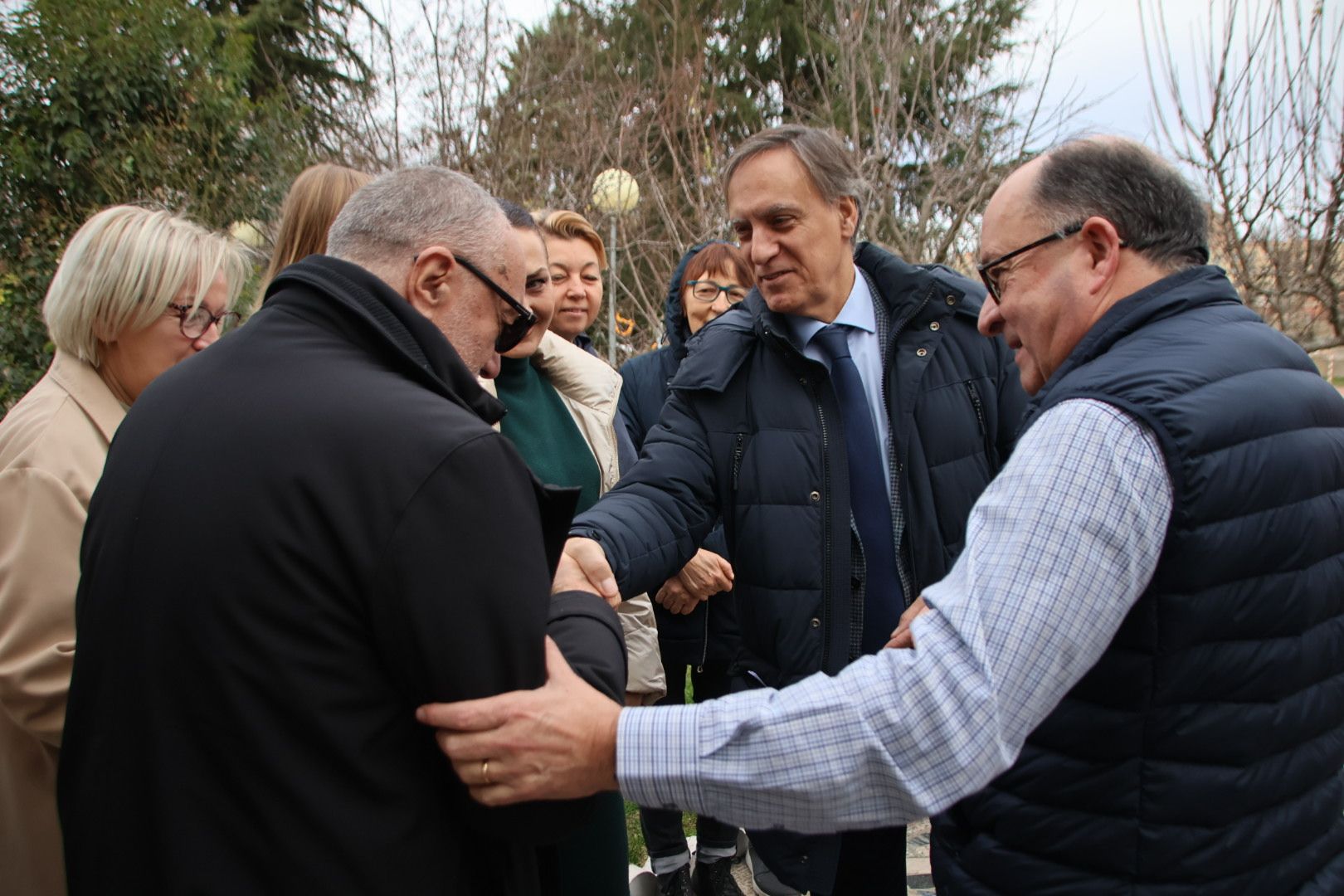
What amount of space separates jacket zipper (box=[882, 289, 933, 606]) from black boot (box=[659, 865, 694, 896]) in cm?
185

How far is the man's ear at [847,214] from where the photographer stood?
9.16ft

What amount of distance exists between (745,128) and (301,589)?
17.3 metres

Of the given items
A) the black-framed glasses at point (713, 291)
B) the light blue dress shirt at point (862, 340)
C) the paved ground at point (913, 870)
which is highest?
the black-framed glasses at point (713, 291)

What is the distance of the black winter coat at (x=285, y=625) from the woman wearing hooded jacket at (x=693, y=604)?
6.26 ft

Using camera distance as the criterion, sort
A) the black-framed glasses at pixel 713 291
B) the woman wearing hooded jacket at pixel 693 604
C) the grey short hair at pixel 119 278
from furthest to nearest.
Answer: the black-framed glasses at pixel 713 291
the woman wearing hooded jacket at pixel 693 604
the grey short hair at pixel 119 278

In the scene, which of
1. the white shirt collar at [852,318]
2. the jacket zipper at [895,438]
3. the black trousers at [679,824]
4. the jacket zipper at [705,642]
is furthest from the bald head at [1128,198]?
the black trousers at [679,824]

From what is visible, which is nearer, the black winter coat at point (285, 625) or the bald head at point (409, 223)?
the black winter coat at point (285, 625)

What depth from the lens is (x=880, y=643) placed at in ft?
8.25

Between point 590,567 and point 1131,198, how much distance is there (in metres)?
1.33

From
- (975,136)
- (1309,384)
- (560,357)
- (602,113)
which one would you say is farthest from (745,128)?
(1309,384)

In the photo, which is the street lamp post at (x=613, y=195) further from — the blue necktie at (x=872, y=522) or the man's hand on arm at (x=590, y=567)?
the man's hand on arm at (x=590, y=567)

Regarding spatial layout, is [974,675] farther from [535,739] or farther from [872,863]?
[872,863]

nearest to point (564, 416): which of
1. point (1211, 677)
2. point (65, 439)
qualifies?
point (65, 439)

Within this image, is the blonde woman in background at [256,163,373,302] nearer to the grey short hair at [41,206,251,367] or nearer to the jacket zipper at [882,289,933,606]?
the grey short hair at [41,206,251,367]
